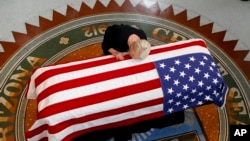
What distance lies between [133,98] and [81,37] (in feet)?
4.83

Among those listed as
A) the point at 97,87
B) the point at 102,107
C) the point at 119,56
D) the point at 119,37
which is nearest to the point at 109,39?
the point at 119,37

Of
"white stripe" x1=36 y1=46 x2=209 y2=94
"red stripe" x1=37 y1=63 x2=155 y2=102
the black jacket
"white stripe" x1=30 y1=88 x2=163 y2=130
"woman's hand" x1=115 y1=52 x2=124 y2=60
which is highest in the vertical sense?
the black jacket

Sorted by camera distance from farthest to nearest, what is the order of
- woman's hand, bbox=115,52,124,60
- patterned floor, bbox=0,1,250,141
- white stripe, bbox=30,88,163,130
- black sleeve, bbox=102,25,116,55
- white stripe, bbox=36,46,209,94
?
1. patterned floor, bbox=0,1,250,141
2. black sleeve, bbox=102,25,116,55
3. woman's hand, bbox=115,52,124,60
4. white stripe, bbox=36,46,209,94
5. white stripe, bbox=30,88,163,130

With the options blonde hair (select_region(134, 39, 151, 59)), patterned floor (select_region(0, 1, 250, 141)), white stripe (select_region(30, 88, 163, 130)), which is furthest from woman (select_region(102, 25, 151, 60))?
patterned floor (select_region(0, 1, 250, 141))

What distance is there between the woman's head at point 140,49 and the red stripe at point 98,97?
0.20 meters

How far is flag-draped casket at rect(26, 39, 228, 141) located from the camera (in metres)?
2.18

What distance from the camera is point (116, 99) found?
221 centimetres

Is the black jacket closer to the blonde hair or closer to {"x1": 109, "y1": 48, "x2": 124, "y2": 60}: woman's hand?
{"x1": 109, "y1": 48, "x2": 124, "y2": 60}: woman's hand

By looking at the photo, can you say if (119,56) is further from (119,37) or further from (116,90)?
(116,90)

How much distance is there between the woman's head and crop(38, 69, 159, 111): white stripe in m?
0.13

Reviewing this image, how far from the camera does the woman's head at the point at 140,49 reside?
2.31 m

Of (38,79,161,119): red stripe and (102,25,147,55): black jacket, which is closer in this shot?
(38,79,161,119): red stripe

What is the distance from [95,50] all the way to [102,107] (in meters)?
1.29

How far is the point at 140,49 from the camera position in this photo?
2.30m
